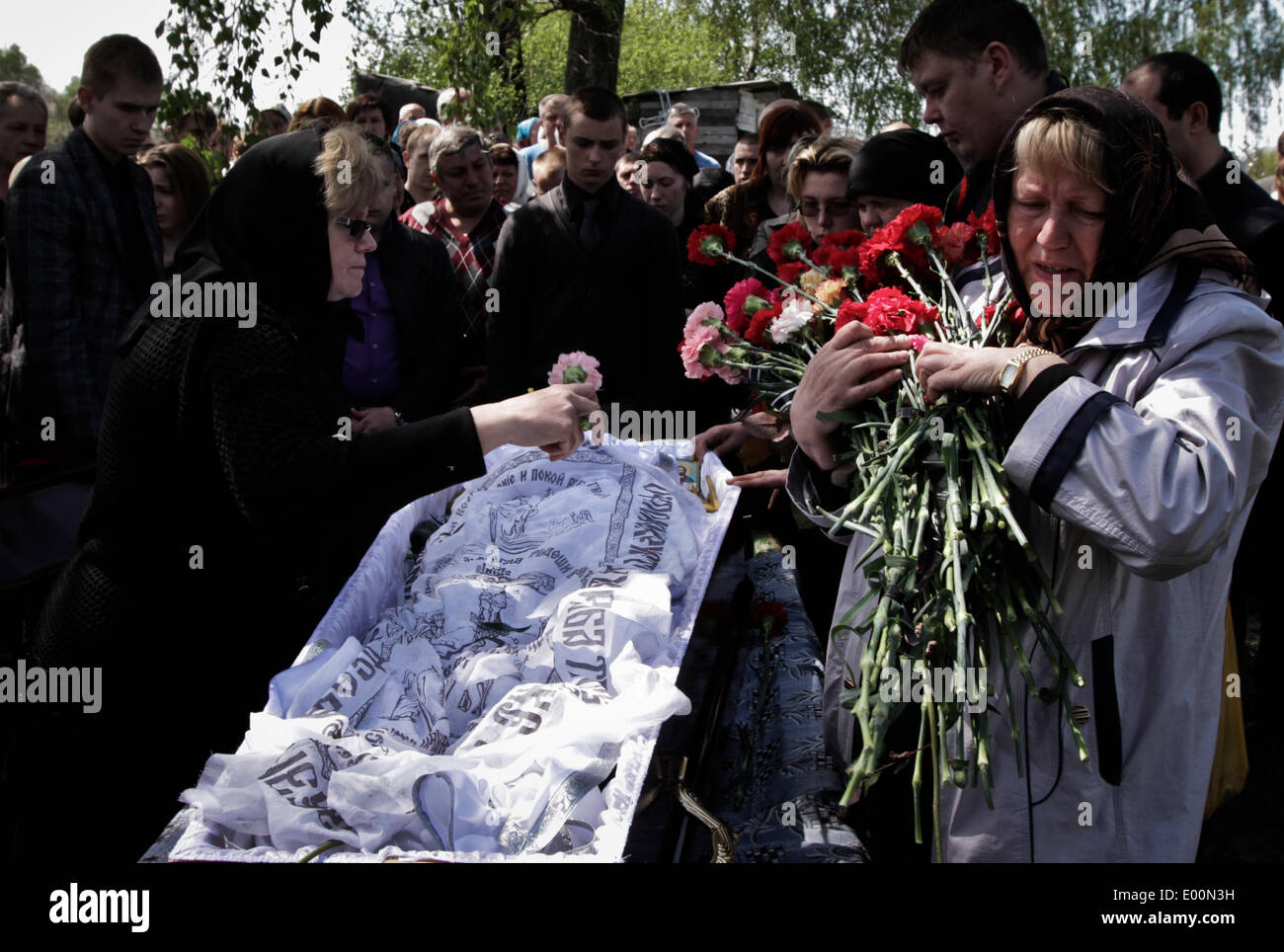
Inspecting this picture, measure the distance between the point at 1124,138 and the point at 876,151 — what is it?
1.63m

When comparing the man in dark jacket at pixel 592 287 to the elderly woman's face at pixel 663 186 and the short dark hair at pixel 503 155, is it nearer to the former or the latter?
the elderly woman's face at pixel 663 186

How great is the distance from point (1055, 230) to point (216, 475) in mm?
1675

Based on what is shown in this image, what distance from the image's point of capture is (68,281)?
4176 mm

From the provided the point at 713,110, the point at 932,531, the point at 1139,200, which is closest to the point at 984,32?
the point at 1139,200

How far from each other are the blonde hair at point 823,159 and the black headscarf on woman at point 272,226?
2.28 m

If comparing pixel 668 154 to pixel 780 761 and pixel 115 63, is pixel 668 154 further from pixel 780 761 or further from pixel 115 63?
pixel 780 761

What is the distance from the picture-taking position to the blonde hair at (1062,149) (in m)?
1.80

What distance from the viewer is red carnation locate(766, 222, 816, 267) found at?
2.56 meters

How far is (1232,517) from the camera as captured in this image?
1693 millimetres

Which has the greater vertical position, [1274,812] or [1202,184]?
[1202,184]

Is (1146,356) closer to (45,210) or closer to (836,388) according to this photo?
(836,388)

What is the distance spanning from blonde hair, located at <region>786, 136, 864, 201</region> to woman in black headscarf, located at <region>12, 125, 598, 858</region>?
2.11 meters

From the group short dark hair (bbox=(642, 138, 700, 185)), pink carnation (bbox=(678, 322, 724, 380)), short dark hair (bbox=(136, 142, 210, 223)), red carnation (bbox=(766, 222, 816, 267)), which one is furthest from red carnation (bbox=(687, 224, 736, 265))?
short dark hair (bbox=(642, 138, 700, 185))
